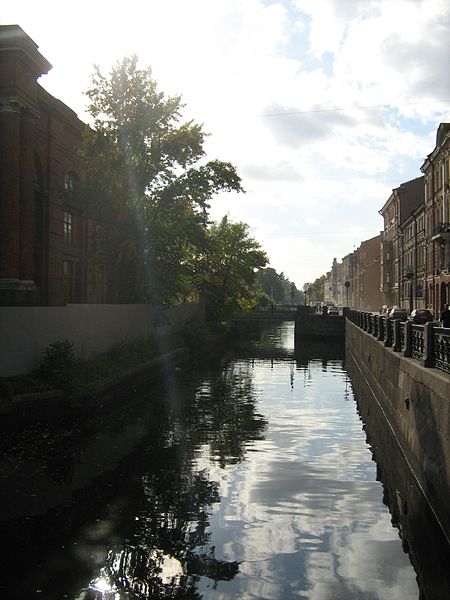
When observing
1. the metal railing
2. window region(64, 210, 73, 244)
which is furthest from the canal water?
window region(64, 210, 73, 244)

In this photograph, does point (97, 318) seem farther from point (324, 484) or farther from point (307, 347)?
point (307, 347)

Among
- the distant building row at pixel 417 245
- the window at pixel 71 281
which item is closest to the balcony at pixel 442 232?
the distant building row at pixel 417 245

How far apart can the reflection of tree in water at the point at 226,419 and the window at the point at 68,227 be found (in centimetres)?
1413

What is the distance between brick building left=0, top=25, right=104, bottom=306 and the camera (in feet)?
81.5

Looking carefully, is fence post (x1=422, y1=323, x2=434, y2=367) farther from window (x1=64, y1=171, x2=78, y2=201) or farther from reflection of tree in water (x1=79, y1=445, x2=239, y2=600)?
window (x1=64, y1=171, x2=78, y2=201)

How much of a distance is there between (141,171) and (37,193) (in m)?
6.47

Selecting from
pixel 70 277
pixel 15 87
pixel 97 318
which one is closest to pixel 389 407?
pixel 97 318

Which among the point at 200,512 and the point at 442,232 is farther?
the point at 442,232

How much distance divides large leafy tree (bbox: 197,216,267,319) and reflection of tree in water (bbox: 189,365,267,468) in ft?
96.1

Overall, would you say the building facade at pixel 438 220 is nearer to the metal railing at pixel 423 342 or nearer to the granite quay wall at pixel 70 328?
the granite quay wall at pixel 70 328

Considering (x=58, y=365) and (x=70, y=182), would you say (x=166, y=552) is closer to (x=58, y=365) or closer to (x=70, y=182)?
(x=58, y=365)

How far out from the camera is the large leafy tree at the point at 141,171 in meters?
28.2

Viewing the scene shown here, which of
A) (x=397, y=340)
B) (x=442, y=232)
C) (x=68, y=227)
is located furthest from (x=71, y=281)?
(x=442, y=232)

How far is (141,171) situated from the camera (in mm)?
28281
